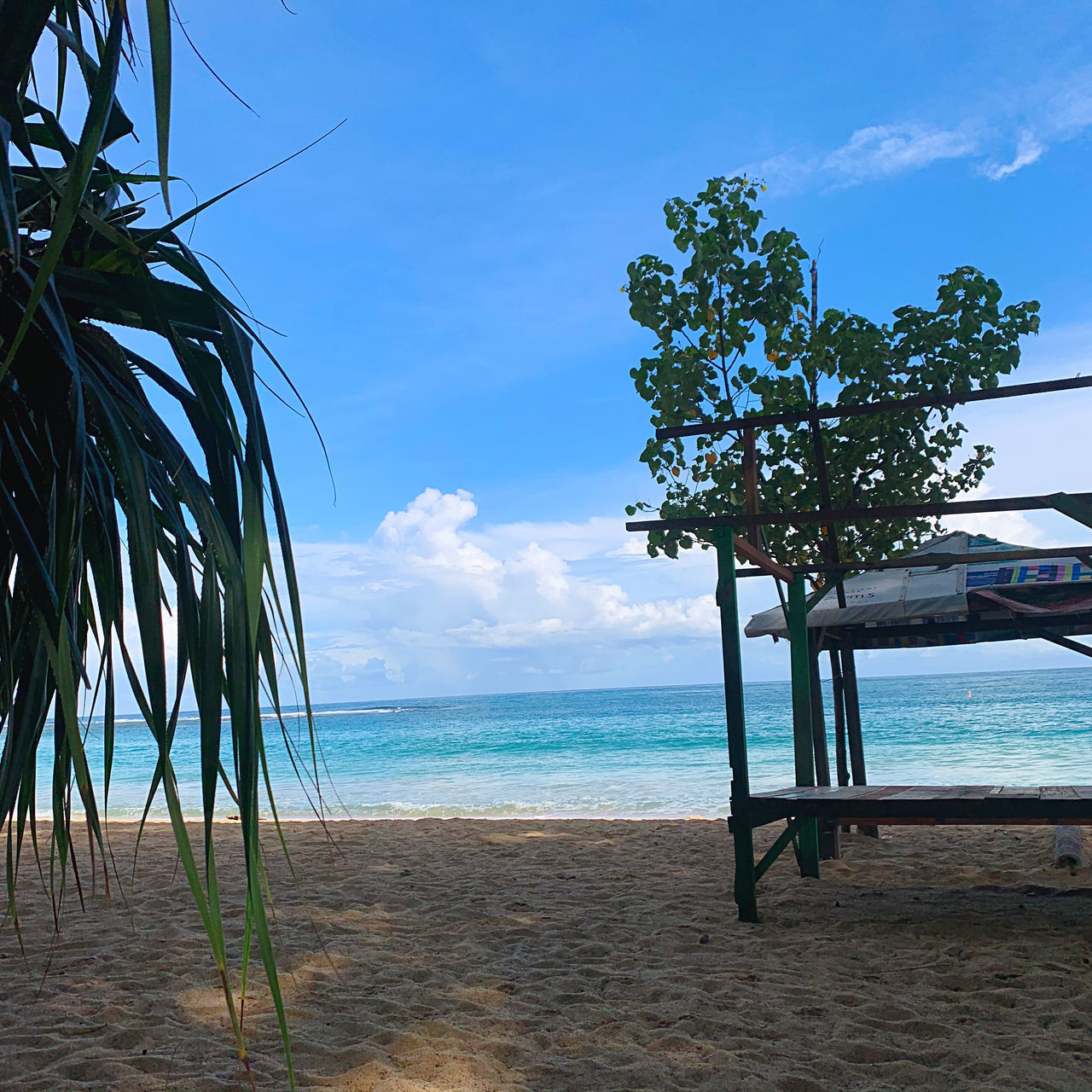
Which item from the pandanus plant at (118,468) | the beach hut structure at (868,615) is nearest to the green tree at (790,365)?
the beach hut structure at (868,615)

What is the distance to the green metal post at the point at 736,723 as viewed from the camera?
177 inches

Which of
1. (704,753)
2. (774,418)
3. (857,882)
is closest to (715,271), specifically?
(774,418)

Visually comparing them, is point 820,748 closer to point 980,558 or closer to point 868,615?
point 868,615

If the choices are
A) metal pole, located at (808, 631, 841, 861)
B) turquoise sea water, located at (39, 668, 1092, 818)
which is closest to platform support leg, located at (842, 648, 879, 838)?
metal pole, located at (808, 631, 841, 861)

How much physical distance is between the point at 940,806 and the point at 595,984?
1813 mm

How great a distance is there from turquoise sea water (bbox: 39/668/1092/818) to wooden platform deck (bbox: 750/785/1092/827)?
7.15 ft

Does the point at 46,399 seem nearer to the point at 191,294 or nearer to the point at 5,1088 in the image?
the point at 191,294

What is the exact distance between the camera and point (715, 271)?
7707mm

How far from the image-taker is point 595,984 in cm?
361

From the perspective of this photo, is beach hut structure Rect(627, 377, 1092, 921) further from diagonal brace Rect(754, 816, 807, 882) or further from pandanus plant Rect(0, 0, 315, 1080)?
pandanus plant Rect(0, 0, 315, 1080)

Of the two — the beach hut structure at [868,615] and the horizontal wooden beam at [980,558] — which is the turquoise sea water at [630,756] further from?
the horizontal wooden beam at [980,558]

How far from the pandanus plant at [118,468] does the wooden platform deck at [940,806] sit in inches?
136

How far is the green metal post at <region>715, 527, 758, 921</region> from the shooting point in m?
4.49

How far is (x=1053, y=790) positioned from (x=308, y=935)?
360 centimetres
